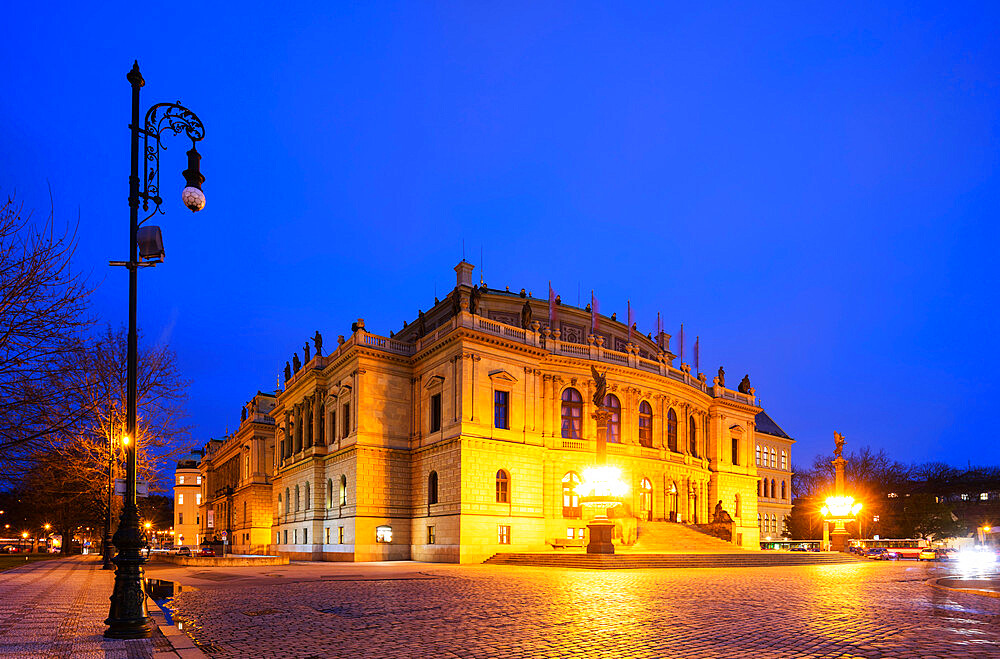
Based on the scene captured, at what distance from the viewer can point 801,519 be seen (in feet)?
292

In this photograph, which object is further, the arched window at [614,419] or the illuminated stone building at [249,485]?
the illuminated stone building at [249,485]

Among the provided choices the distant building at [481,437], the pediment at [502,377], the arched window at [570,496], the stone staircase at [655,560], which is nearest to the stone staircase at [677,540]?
the distant building at [481,437]

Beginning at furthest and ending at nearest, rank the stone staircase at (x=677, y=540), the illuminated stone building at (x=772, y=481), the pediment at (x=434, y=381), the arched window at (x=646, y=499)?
1. the illuminated stone building at (x=772, y=481)
2. the arched window at (x=646, y=499)
3. the pediment at (x=434, y=381)
4. the stone staircase at (x=677, y=540)

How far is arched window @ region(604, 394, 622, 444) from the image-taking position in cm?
5256

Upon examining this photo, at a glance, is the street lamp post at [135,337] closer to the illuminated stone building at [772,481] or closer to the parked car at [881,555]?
the parked car at [881,555]

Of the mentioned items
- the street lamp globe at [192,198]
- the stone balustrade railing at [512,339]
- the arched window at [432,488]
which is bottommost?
the arched window at [432,488]

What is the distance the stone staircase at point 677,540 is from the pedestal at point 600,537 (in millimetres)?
6524

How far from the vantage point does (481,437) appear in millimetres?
46125

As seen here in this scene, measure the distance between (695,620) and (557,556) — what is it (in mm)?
24607

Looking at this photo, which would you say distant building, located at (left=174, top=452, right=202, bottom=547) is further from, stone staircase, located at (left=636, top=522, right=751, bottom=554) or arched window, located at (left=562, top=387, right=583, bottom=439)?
stone staircase, located at (left=636, top=522, right=751, bottom=554)

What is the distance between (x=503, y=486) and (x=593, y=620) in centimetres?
3319

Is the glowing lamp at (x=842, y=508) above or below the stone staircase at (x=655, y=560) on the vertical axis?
above

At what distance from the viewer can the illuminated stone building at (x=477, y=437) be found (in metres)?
46.3

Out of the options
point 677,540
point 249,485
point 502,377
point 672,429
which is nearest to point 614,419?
point 672,429
